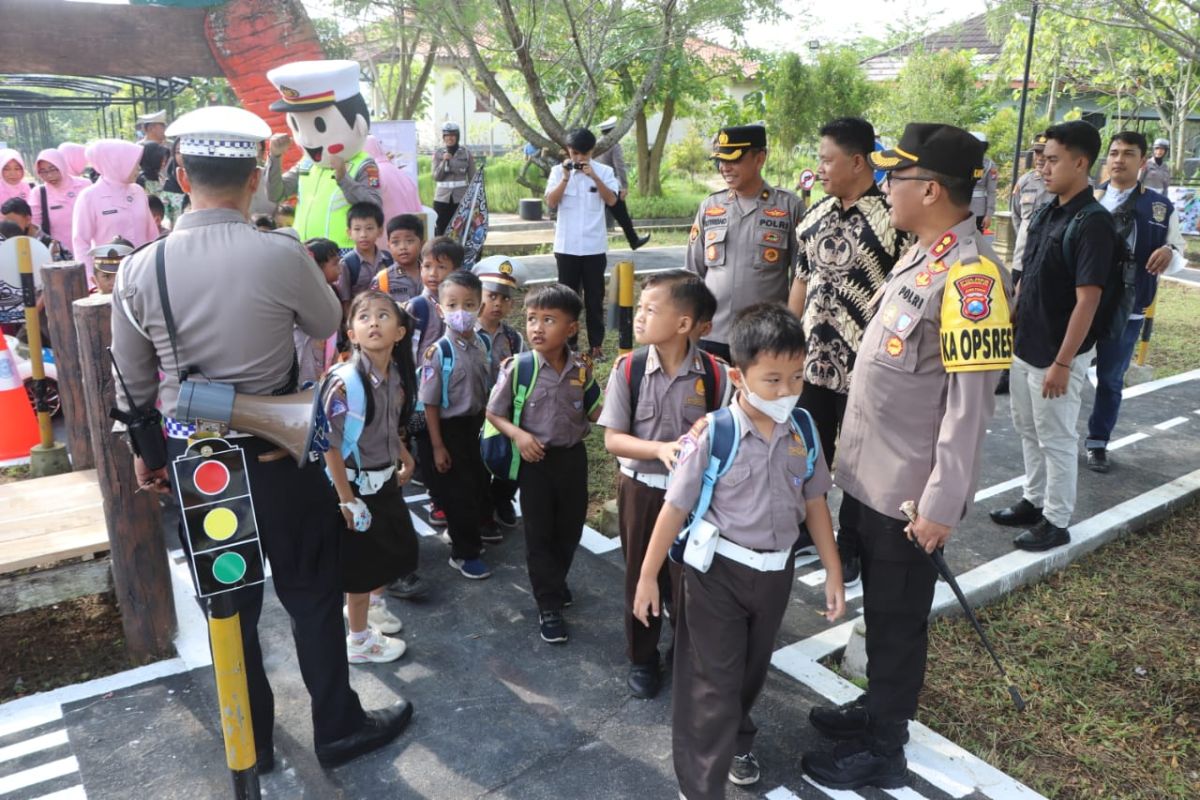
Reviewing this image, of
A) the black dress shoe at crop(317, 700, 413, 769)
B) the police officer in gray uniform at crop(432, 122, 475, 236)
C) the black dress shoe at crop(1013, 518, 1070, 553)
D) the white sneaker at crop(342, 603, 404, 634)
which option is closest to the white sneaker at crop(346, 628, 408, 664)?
the white sneaker at crop(342, 603, 404, 634)

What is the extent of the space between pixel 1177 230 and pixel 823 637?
406cm

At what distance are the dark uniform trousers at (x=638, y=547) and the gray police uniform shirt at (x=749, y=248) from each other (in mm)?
1309

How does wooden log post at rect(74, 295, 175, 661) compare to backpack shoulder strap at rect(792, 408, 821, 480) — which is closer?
backpack shoulder strap at rect(792, 408, 821, 480)

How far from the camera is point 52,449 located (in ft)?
18.1

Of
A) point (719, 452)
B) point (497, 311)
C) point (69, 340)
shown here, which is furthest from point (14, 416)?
point (719, 452)

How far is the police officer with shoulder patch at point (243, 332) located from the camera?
94.3 inches

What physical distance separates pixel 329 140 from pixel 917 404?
415 cm

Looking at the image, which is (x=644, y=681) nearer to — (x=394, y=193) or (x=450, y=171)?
(x=394, y=193)

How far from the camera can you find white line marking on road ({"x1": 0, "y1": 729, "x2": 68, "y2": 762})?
9.58ft

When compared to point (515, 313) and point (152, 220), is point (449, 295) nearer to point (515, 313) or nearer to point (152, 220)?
point (152, 220)

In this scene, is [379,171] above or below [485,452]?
above

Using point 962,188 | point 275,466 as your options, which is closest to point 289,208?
point 275,466

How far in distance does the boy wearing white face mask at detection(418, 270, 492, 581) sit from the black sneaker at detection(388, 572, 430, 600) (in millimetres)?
233

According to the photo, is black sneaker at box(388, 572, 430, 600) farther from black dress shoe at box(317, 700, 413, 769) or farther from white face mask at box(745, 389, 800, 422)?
white face mask at box(745, 389, 800, 422)
